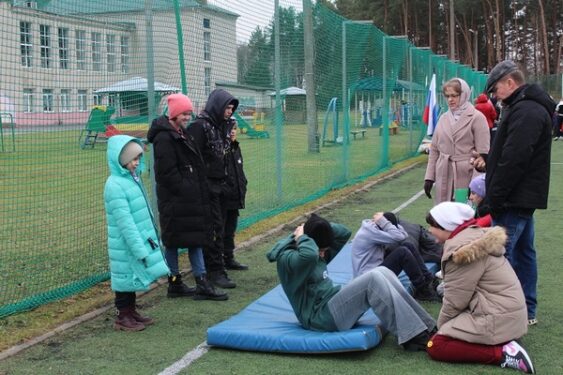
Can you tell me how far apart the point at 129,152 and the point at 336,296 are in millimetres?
1922

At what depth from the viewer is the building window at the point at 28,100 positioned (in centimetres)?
586

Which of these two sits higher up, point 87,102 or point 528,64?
point 528,64

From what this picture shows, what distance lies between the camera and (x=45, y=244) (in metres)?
8.34

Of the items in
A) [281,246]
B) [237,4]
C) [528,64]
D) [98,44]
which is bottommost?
[281,246]

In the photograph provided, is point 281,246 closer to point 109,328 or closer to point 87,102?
point 109,328

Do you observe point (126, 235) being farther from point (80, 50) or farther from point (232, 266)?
point (232, 266)

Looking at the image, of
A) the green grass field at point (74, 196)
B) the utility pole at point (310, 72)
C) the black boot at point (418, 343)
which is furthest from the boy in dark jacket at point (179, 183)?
the utility pole at point (310, 72)

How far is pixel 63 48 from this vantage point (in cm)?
599

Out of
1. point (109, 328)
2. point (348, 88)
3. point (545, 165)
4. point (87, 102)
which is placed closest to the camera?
point (545, 165)

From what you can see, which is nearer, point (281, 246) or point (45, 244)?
point (281, 246)

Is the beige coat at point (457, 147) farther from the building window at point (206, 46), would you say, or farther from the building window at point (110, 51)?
the building window at point (110, 51)

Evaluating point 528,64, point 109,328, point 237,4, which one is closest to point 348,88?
point 237,4

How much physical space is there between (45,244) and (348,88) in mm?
7587

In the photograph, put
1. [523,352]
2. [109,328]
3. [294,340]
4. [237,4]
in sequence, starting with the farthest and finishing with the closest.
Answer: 1. [237,4]
2. [109,328]
3. [294,340]
4. [523,352]
